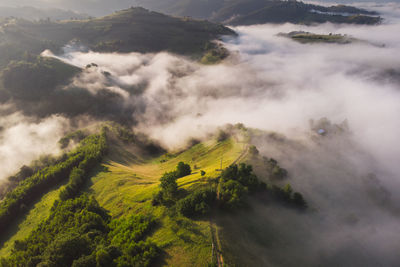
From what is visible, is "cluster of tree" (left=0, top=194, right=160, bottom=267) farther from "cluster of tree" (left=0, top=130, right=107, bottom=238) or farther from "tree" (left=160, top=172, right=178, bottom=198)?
"cluster of tree" (left=0, top=130, right=107, bottom=238)

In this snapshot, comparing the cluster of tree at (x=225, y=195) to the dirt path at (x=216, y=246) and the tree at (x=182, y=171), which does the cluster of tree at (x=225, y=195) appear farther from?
the tree at (x=182, y=171)

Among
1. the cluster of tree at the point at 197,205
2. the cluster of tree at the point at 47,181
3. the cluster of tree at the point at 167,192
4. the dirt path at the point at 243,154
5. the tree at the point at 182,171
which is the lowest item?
the cluster of tree at the point at 47,181

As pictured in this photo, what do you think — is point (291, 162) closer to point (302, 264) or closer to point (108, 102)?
point (302, 264)

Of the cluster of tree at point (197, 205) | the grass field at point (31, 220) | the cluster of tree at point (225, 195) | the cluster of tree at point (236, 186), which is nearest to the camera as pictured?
the cluster of tree at point (197, 205)

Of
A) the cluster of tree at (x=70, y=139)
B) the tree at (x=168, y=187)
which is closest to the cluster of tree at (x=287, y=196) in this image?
the tree at (x=168, y=187)

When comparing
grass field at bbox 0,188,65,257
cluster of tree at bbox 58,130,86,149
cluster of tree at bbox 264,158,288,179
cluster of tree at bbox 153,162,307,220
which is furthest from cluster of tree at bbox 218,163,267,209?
cluster of tree at bbox 58,130,86,149
